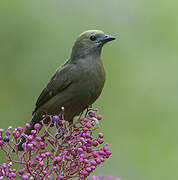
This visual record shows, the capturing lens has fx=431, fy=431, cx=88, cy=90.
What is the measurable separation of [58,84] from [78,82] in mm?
363

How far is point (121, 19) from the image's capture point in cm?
992

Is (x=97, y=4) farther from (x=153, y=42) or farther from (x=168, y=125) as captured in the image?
(x=168, y=125)

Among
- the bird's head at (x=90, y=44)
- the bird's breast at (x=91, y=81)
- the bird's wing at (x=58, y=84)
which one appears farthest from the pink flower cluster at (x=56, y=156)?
the bird's head at (x=90, y=44)

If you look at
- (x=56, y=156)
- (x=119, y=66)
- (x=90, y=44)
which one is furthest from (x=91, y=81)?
(x=119, y=66)

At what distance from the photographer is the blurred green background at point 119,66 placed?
812 centimetres

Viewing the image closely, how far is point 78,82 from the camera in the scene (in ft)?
18.1

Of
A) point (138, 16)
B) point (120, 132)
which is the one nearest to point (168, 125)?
point (120, 132)

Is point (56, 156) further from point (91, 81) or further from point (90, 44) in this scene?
point (90, 44)

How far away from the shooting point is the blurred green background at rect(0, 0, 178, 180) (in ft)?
26.7

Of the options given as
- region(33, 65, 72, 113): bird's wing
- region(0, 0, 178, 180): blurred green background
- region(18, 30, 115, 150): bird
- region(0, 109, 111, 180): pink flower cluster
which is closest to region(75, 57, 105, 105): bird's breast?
region(18, 30, 115, 150): bird

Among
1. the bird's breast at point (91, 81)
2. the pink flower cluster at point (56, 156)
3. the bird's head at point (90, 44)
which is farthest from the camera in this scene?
the bird's head at point (90, 44)

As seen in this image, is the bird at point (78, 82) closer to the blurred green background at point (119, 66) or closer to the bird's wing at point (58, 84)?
the bird's wing at point (58, 84)

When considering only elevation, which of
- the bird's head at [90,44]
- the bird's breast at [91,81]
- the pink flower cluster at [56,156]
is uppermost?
the bird's head at [90,44]

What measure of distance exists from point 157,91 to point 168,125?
993mm
